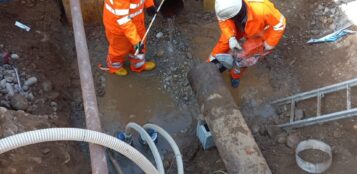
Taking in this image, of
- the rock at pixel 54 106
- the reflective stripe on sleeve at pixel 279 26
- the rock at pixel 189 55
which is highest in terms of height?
the reflective stripe on sleeve at pixel 279 26

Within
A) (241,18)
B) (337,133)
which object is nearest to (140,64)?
(241,18)

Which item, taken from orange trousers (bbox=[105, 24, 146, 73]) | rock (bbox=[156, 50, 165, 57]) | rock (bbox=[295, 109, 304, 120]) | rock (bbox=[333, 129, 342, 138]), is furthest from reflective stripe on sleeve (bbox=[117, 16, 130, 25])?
rock (bbox=[333, 129, 342, 138])

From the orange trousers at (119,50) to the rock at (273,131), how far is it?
2178 mm

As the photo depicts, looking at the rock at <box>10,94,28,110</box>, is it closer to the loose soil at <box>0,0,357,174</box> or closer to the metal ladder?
the loose soil at <box>0,0,357,174</box>

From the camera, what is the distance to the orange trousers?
18.3ft

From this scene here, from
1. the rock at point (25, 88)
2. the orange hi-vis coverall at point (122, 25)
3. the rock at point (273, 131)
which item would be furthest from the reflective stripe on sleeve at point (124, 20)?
the rock at point (273, 131)

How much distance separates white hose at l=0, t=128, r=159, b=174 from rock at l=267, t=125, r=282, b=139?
2.34 meters

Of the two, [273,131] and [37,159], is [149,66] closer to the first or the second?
[273,131]

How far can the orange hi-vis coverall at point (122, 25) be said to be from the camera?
16.5 feet

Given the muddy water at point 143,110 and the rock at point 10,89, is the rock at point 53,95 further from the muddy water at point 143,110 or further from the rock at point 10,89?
the muddy water at point 143,110

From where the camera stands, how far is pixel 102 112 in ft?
19.0

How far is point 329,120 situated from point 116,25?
2961 mm

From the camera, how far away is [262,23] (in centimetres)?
500

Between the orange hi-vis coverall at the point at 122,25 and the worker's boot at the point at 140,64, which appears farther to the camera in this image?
the worker's boot at the point at 140,64
